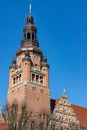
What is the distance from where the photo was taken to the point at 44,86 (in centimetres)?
7012

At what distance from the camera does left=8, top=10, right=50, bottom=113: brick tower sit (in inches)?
2657

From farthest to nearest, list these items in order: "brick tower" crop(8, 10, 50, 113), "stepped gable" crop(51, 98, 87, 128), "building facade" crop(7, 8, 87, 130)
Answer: "stepped gable" crop(51, 98, 87, 128) → "building facade" crop(7, 8, 87, 130) → "brick tower" crop(8, 10, 50, 113)

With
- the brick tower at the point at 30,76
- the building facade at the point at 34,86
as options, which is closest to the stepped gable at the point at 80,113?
the building facade at the point at 34,86

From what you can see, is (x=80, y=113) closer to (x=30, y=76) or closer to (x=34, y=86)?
(x=34, y=86)

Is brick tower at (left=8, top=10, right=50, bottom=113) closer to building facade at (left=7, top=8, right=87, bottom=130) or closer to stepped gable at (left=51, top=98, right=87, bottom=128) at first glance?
building facade at (left=7, top=8, right=87, bottom=130)

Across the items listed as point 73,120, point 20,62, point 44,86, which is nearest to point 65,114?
point 73,120

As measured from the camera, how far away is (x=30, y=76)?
2712 inches

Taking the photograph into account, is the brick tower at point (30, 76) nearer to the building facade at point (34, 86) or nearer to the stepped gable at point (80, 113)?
the building facade at point (34, 86)

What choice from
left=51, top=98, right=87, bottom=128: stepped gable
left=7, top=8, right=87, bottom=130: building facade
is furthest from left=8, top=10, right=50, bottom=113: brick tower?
left=51, top=98, right=87, bottom=128: stepped gable

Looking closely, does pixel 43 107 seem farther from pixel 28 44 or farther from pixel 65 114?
pixel 28 44

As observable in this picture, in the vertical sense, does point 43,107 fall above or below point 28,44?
below

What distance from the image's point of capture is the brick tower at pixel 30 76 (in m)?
67.5

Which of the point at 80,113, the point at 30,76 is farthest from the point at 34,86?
the point at 80,113

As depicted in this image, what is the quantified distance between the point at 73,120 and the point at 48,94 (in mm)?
6391
